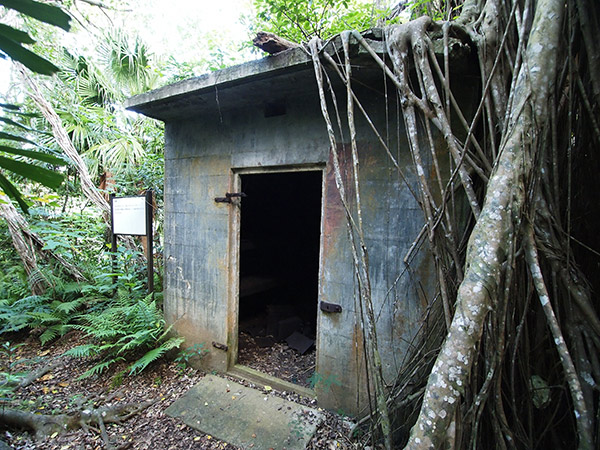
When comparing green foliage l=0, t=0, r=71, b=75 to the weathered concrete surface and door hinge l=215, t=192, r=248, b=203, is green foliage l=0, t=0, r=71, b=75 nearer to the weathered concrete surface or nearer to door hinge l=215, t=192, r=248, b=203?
door hinge l=215, t=192, r=248, b=203

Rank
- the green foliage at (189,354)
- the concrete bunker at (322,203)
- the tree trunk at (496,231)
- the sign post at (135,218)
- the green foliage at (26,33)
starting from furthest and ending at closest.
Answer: the sign post at (135,218) → the green foliage at (189,354) → the concrete bunker at (322,203) → the tree trunk at (496,231) → the green foliage at (26,33)

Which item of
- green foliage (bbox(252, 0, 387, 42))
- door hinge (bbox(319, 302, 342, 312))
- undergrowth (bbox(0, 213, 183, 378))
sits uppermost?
green foliage (bbox(252, 0, 387, 42))

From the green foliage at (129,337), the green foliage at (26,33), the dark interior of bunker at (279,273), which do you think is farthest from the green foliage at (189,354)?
the green foliage at (26,33)

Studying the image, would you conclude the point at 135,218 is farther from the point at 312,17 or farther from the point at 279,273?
the point at 312,17

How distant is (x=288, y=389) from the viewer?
285cm

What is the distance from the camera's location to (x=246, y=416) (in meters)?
2.54

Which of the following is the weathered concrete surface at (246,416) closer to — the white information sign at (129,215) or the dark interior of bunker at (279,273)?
the dark interior of bunker at (279,273)

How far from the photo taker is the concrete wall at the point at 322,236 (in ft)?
7.40

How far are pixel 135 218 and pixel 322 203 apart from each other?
103 inches

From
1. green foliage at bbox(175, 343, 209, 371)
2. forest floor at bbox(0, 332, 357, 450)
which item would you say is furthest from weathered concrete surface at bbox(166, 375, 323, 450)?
green foliage at bbox(175, 343, 209, 371)

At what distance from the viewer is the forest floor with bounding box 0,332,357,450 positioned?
2.32m

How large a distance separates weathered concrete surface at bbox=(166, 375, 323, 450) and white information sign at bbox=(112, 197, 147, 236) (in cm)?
207

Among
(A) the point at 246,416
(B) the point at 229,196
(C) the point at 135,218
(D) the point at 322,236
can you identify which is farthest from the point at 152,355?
(D) the point at 322,236

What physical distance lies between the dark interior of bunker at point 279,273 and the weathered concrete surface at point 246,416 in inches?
17.7
